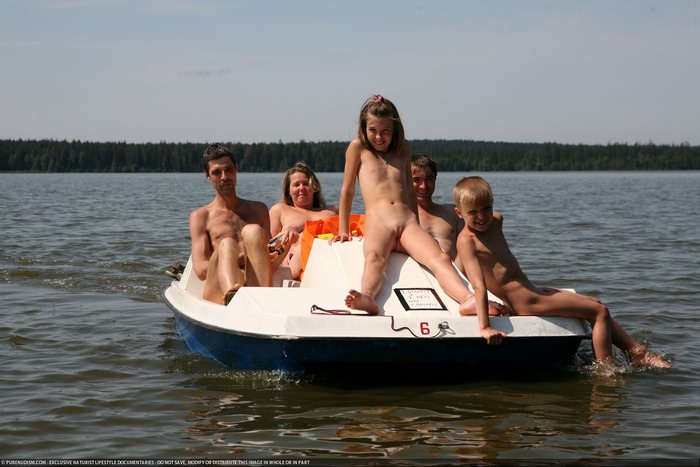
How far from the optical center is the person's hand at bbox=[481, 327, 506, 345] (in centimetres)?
603

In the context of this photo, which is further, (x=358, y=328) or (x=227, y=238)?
(x=227, y=238)

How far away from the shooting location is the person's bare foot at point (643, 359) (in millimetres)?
7070

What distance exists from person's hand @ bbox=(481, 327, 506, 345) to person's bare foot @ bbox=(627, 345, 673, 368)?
Result: 4.88 feet

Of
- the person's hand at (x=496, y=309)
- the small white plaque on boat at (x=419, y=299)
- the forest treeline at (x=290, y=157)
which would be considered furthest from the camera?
the forest treeline at (x=290, y=157)

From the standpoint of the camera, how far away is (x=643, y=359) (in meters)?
7.10

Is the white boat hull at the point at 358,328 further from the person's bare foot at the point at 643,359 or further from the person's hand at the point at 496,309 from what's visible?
the person's bare foot at the point at 643,359

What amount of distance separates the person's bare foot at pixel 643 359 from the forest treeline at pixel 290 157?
110 meters

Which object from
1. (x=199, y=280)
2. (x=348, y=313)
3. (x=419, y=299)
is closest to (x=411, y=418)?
(x=348, y=313)

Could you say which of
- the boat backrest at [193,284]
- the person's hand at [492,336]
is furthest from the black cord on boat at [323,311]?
the boat backrest at [193,284]

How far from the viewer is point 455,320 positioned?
6.08m

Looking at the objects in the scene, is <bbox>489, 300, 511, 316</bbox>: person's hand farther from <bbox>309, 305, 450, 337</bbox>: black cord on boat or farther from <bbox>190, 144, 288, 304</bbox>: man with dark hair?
<bbox>190, 144, 288, 304</bbox>: man with dark hair

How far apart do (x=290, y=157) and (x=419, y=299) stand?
390 ft

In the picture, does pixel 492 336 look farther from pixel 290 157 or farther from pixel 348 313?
pixel 290 157

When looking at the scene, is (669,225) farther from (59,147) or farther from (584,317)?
(59,147)
